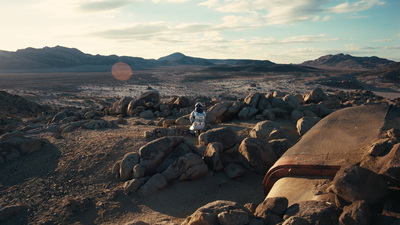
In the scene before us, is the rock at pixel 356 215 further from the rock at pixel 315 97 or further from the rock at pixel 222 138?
the rock at pixel 315 97

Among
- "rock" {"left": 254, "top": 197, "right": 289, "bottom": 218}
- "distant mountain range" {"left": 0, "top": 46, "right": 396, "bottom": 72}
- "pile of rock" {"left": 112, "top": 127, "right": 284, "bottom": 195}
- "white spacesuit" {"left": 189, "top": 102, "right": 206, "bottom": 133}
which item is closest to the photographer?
"rock" {"left": 254, "top": 197, "right": 289, "bottom": 218}

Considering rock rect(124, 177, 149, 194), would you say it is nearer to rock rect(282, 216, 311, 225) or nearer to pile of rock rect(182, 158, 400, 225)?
pile of rock rect(182, 158, 400, 225)

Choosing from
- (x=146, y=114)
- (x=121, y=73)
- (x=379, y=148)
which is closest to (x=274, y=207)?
(x=379, y=148)

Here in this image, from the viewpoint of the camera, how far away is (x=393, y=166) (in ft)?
10.8

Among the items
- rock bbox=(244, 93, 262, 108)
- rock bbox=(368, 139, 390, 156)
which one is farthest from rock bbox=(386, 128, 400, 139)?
rock bbox=(244, 93, 262, 108)

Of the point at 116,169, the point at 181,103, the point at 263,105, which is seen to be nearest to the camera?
the point at 116,169

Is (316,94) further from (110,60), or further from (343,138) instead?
(110,60)

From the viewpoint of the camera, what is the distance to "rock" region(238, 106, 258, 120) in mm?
10234

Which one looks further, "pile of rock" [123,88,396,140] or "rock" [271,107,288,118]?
"rock" [271,107,288,118]

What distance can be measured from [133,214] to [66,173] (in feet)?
7.90

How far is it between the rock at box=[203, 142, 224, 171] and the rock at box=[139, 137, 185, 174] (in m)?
0.75

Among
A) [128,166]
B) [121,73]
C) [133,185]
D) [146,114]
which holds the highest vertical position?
[121,73]

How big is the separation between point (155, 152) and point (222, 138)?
5.77 ft

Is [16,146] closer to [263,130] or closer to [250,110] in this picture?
[263,130]
